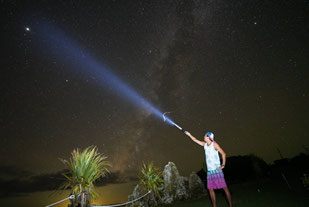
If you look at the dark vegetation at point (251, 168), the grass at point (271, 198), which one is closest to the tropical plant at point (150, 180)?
the grass at point (271, 198)

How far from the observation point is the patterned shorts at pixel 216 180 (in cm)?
476

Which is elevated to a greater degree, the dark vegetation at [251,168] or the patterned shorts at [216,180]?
the dark vegetation at [251,168]

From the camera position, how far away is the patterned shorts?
4762 millimetres

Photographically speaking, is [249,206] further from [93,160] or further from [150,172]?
[150,172]

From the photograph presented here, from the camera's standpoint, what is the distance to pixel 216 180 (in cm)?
482

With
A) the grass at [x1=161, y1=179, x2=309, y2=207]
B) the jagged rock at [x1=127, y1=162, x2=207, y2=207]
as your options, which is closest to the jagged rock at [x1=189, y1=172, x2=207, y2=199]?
the jagged rock at [x1=127, y1=162, x2=207, y2=207]

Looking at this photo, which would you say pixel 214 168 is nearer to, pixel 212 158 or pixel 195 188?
pixel 212 158

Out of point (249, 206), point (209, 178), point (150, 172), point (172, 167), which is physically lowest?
point (249, 206)

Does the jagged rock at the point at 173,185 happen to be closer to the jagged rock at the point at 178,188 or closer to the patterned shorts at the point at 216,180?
the jagged rock at the point at 178,188

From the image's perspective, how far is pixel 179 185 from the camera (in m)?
15.1

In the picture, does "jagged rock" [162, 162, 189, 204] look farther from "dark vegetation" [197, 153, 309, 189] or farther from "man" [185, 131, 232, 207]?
"dark vegetation" [197, 153, 309, 189]

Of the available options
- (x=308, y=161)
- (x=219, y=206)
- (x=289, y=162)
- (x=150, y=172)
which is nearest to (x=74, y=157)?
(x=219, y=206)

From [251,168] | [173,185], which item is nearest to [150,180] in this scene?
[173,185]

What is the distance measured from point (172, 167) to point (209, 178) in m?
11.9
